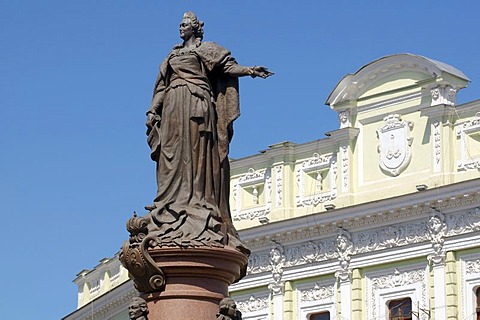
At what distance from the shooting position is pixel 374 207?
1553 inches

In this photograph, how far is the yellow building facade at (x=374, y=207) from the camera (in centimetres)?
3791

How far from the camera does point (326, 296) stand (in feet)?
135

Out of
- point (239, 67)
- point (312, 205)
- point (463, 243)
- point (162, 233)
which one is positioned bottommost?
point (162, 233)

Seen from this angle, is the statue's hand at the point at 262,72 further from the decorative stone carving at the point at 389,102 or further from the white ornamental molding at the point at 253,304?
the white ornamental molding at the point at 253,304

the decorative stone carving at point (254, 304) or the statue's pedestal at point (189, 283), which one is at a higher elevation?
the decorative stone carving at point (254, 304)

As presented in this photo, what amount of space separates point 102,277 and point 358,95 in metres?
14.9

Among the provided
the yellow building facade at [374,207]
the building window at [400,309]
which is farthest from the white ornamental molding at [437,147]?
the building window at [400,309]

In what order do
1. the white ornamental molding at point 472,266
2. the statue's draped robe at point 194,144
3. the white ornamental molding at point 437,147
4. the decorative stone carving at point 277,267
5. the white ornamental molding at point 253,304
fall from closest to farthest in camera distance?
1. the statue's draped robe at point 194,144
2. the white ornamental molding at point 472,266
3. the white ornamental molding at point 437,147
4. the decorative stone carving at point 277,267
5. the white ornamental molding at point 253,304

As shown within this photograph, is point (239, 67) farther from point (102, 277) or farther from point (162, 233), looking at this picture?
point (102, 277)

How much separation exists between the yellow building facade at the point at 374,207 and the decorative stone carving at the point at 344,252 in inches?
1.1

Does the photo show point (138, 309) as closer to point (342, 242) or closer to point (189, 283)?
point (189, 283)

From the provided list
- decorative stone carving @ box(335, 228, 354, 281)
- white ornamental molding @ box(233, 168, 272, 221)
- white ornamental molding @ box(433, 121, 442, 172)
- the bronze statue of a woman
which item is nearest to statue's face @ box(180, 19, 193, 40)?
the bronze statue of a woman

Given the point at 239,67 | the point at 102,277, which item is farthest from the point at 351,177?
the point at 239,67

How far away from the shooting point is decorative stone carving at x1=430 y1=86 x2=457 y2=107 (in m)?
38.9
